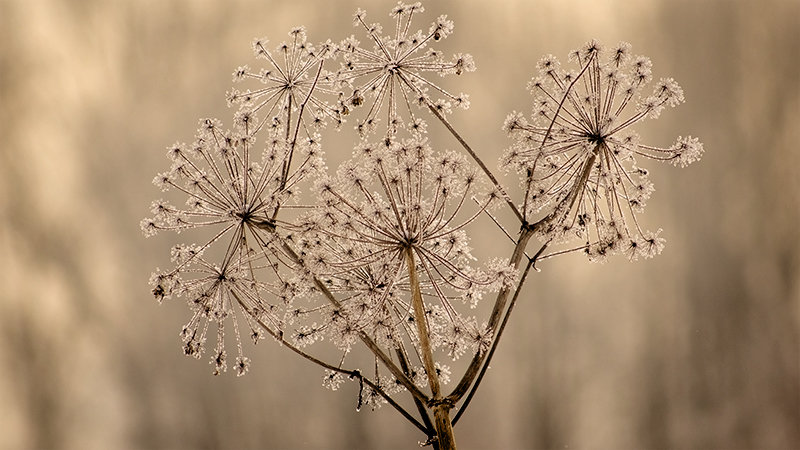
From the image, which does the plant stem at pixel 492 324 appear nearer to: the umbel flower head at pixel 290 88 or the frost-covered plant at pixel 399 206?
the frost-covered plant at pixel 399 206

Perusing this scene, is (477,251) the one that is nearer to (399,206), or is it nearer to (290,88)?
(290,88)

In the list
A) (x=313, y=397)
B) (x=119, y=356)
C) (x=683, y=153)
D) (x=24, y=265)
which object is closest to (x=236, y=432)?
(x=313, y=397)

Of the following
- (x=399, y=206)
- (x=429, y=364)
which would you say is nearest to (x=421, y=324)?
(x=429, y=364)

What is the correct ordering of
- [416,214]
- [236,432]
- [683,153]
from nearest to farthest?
[416,214]
[683,153]
[236,432]

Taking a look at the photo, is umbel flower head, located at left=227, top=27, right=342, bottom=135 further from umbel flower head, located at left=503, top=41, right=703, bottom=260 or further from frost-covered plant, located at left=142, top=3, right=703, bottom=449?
umbel flower head, located at left=503, top=41, right=703, bottom=260

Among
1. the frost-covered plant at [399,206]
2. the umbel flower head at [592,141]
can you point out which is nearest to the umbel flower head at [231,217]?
the frost-covered plant at [399,206]

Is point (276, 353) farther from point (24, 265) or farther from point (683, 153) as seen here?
point (683, 153)

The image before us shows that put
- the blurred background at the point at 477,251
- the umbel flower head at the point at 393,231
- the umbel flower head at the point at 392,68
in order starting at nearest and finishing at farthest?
the umbel flower head at the point at 393,231
the umbel flower head at the point at 392,68
the blurred background at the point at 477,251
